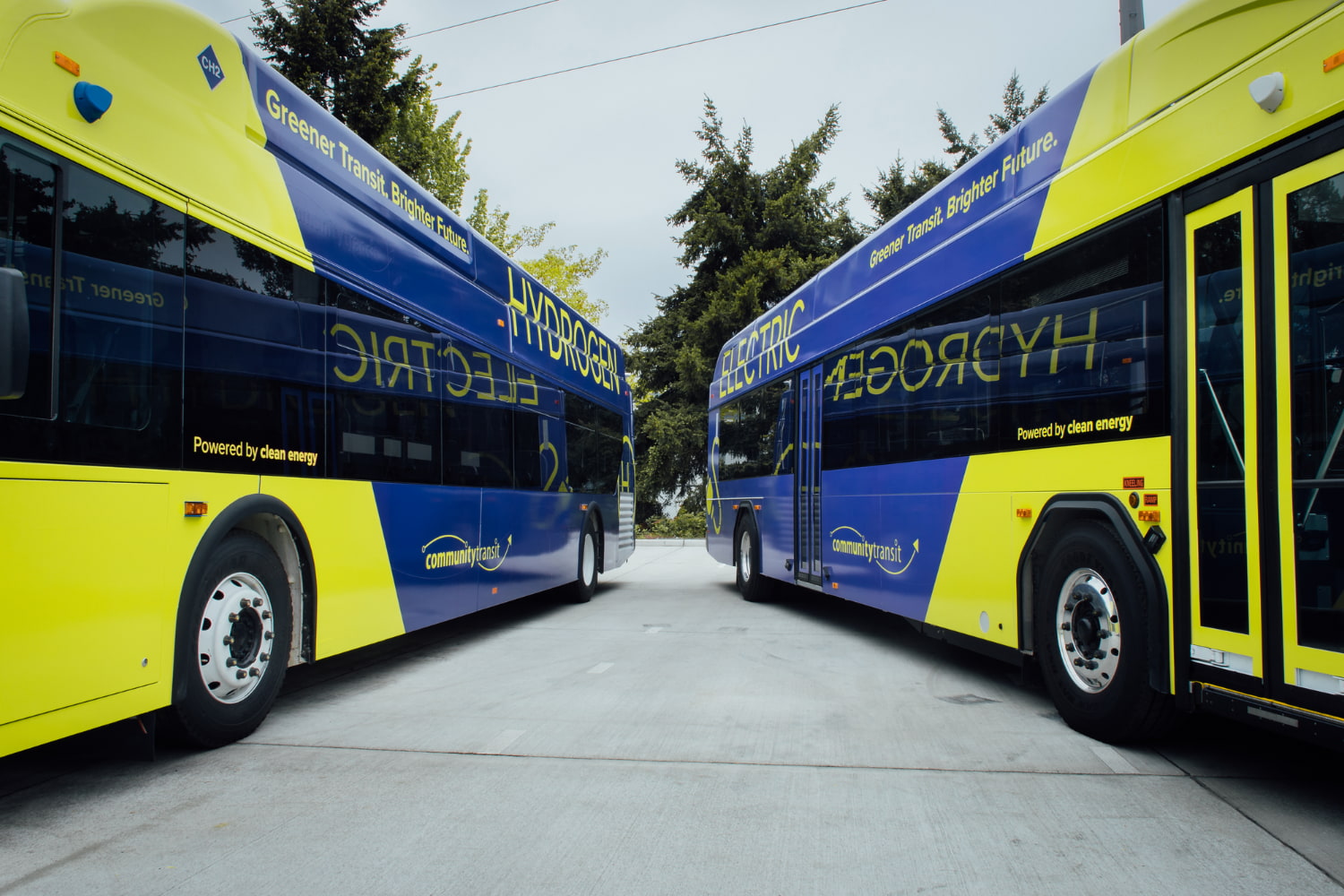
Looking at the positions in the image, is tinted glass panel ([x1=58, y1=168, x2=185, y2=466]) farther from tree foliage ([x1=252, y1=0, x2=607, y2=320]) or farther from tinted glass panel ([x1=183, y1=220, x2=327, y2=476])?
tree foliage ([x1=252, y1=0, x2=607, y2=320])

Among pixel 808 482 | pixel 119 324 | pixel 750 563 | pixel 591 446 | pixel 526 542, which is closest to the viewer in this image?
pixel 119 324

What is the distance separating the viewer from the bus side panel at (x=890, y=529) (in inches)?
247

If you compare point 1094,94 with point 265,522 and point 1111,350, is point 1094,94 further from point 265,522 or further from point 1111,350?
point 265,522

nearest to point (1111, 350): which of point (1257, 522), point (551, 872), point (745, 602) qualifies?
point (1257, 522)

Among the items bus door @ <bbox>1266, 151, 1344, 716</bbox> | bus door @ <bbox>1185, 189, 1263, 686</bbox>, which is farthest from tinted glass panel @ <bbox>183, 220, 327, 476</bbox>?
bus door @ <bbox>1266, 151, 1344, 716</bbox>

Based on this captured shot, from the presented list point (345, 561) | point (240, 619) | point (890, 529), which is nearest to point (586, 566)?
point (890, 529)

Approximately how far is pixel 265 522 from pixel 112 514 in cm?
121

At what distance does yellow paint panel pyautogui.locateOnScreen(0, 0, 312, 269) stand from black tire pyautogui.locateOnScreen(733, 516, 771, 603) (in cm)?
736

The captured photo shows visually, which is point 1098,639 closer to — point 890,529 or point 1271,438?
point 1271,438

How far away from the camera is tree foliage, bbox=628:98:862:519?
1154 inches

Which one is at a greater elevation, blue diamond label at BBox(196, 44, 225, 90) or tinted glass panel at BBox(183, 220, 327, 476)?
blue diamond label at BBox(196, 44, 225, 90)

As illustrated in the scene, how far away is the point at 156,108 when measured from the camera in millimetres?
3947

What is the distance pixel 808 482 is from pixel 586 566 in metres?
3.89

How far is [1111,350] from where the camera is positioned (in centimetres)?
442
